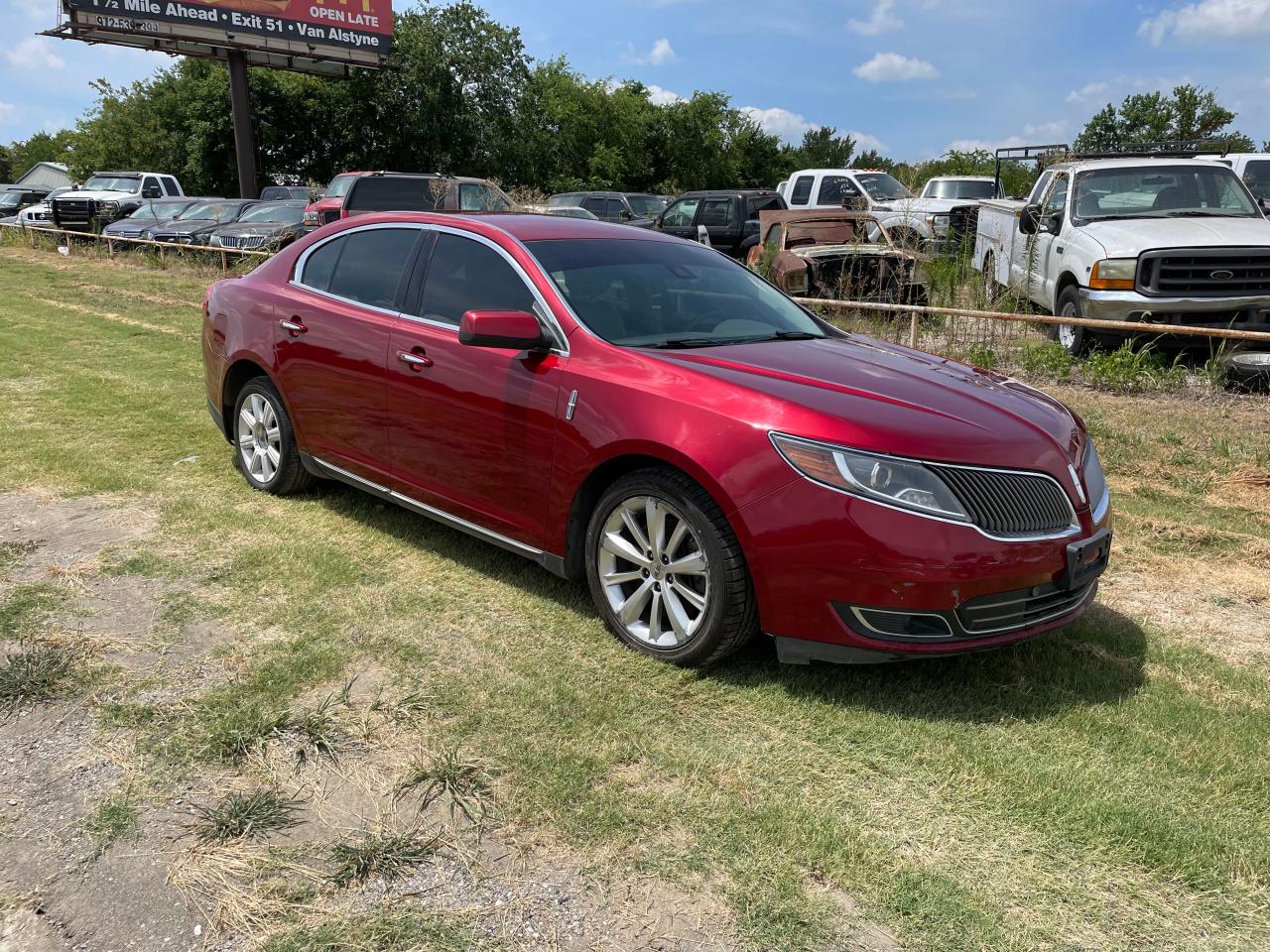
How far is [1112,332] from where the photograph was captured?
9.53 m

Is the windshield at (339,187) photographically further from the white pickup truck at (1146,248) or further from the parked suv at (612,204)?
the white pickup truck at (1146,248)

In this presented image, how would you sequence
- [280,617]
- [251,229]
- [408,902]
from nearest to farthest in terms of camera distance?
[408,902] → [280,617] → [251,229]

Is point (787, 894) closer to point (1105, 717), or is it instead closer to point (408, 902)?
point (408, 902)

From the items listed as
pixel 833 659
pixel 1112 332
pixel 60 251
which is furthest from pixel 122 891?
pixel 60 251

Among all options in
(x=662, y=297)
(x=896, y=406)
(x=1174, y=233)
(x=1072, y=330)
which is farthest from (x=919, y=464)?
(x=1072, y=330)

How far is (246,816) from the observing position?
9.33ft

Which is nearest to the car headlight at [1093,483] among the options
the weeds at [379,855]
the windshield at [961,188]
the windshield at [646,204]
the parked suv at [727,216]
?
the weeds at [379,855]

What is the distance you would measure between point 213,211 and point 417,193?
8.40 m

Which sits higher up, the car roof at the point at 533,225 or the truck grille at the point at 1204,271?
the car roof at the point at 533,225

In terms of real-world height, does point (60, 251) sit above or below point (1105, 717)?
above

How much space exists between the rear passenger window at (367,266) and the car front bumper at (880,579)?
7.68 feet

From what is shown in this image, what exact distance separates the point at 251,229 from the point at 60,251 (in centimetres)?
695

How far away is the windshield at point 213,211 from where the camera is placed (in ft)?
74.3

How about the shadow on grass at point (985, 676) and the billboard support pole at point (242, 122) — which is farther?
the billboard support pole at point (242, 122)
